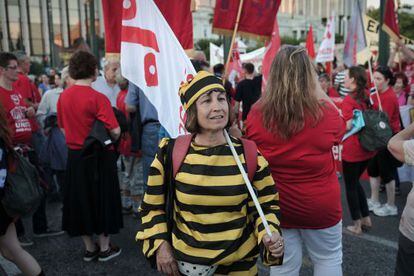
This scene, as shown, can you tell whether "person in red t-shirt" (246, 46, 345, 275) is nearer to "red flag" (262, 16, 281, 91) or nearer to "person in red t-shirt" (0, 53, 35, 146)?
"person in red t-shirt" (0, 53, 35, 146)

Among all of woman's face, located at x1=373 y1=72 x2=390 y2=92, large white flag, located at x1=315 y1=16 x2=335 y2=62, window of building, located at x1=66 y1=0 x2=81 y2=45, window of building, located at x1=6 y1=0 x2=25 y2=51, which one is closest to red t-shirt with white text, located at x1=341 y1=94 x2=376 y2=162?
woman's face, located at x1=373 y1=72 x2=390 y2=92

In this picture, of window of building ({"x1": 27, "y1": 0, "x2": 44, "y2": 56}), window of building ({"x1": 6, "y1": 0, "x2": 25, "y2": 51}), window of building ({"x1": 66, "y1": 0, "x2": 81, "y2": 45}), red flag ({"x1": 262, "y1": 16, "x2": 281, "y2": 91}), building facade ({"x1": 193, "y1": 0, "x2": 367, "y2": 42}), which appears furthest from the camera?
building facade ({"x1": 193, "y1": 0, "x2": 367, "y2": 42})

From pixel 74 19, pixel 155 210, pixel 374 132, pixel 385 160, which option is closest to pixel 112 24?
pixel 155 210

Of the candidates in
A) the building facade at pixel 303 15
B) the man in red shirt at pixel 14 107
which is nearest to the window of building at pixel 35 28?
the building facade at pixel 303 15

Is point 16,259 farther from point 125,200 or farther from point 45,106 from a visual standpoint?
point 45,106

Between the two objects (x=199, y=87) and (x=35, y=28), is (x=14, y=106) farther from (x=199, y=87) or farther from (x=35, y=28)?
(x=35, y=28)

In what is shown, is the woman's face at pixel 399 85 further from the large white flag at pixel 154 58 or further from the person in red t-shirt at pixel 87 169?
the large white flag at pixel 154 58

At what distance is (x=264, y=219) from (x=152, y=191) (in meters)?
0.56

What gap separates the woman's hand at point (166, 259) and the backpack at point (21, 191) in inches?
54.1

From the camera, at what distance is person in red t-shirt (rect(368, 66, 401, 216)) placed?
16.5ft

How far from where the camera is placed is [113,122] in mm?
3768

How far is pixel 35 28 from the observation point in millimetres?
69812

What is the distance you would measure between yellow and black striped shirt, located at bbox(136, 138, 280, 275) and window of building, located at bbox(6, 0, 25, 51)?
234 feet

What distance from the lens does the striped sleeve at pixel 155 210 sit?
80.1 inches
